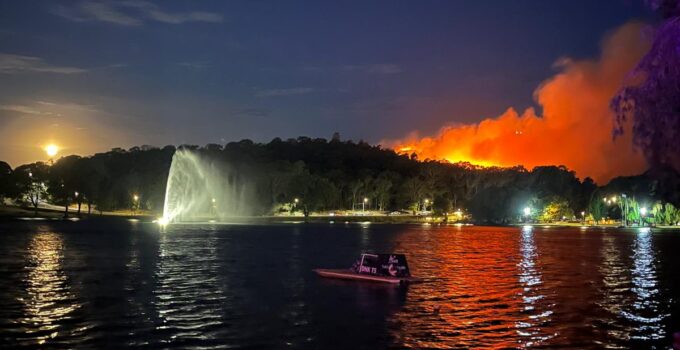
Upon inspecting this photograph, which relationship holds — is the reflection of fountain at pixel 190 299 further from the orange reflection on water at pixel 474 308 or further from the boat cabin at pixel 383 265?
Answer: the boat cabin at pixel 383 265

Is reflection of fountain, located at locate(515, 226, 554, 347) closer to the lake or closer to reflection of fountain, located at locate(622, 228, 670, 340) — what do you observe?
the lake

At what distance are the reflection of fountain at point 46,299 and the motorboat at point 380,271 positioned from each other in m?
20.1

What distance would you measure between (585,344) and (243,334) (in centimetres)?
1487

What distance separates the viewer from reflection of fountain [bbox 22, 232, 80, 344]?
1098 inches

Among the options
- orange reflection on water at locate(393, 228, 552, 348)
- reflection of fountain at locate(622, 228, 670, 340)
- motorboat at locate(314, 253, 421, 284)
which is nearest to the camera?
orange reflection on water at locate(393, 228, 552, 348)

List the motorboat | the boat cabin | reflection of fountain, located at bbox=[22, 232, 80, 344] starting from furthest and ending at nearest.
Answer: the boat cabin, the motorboat, reflection of fountain, located at bbox=[22, 232, 80, 344]

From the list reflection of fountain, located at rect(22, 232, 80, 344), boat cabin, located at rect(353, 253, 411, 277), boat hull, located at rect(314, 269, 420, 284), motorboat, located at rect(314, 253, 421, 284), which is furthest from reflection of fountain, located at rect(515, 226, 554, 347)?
reflection of fountain, located at rect(22, 232, 80, 344)

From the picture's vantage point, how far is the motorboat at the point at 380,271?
4634 cm

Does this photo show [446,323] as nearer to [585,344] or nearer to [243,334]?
[585,344]

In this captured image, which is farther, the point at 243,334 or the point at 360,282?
the point at 360,282

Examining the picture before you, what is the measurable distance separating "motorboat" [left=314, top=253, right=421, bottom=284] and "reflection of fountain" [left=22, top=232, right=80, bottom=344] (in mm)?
20052

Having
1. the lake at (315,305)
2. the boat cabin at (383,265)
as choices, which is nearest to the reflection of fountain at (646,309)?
the lake at (315,305)

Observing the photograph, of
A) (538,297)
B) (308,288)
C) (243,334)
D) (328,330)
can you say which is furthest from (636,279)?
(243,334)

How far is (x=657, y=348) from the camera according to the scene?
26.3 m
